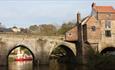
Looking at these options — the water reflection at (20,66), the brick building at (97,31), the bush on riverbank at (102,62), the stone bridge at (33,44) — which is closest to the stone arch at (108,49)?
the brick building at (97,31)

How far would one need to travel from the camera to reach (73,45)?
5728 centimetres

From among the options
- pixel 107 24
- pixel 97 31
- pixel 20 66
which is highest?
pixel 107 24

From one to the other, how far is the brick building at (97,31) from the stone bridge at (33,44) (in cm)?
218

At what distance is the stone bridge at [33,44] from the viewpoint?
53.2 meters

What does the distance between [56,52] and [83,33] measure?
2116 centimetres

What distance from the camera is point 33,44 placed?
55250 mm

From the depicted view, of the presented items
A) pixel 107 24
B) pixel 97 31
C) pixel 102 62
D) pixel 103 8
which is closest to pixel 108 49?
pixel 107 24

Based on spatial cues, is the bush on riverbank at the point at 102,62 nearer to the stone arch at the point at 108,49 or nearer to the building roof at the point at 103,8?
the stone arch at the point at 108,49

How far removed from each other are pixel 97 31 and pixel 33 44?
420 inches

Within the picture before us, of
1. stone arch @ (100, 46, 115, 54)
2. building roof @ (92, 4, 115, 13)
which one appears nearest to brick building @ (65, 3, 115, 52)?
building roof @ (92, 4, 115, 13)

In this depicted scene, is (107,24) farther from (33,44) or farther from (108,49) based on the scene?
(33,44)

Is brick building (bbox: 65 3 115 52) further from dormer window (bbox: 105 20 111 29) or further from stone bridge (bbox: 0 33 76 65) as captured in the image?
stone bridge (bbox: 0 33 76 65)

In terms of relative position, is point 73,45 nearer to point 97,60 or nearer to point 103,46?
point 103,46

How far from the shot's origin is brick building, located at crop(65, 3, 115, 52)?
181 ft
